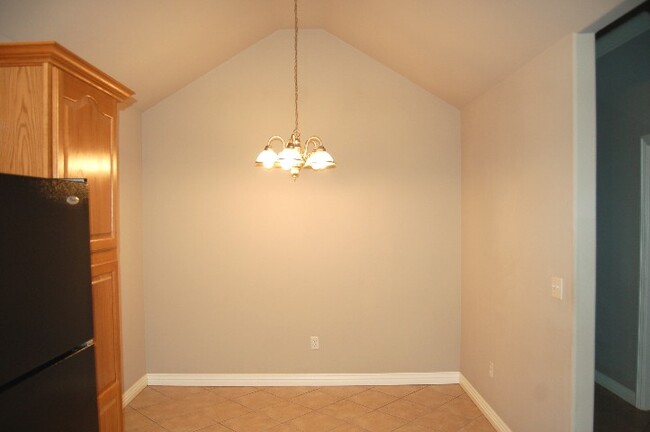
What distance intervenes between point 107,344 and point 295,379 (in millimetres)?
2179

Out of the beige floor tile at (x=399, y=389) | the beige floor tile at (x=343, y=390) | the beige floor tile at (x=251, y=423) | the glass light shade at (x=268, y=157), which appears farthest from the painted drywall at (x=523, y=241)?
the beige floor tile at (x=251, y=423)

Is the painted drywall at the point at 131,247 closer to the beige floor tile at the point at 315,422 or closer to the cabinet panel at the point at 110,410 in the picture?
the cabinet panel at the point at 110,410

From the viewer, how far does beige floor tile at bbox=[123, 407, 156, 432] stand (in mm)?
2955

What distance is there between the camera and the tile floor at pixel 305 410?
2.98m

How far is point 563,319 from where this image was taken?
213 cm

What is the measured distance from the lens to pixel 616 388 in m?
3.35

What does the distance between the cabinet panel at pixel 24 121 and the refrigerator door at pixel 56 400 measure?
0.80 m

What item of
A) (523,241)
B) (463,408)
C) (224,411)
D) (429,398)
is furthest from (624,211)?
(224,411)

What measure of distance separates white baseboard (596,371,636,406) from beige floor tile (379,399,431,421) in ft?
5.66

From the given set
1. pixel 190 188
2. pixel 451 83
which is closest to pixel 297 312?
pixel 190 188

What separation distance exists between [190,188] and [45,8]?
74.4 inches

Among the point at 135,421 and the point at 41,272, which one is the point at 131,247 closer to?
the point at 135,421

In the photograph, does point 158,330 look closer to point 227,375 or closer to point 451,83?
point 227,375

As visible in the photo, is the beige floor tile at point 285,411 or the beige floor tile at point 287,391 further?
the beige floor tile at point 287,391
